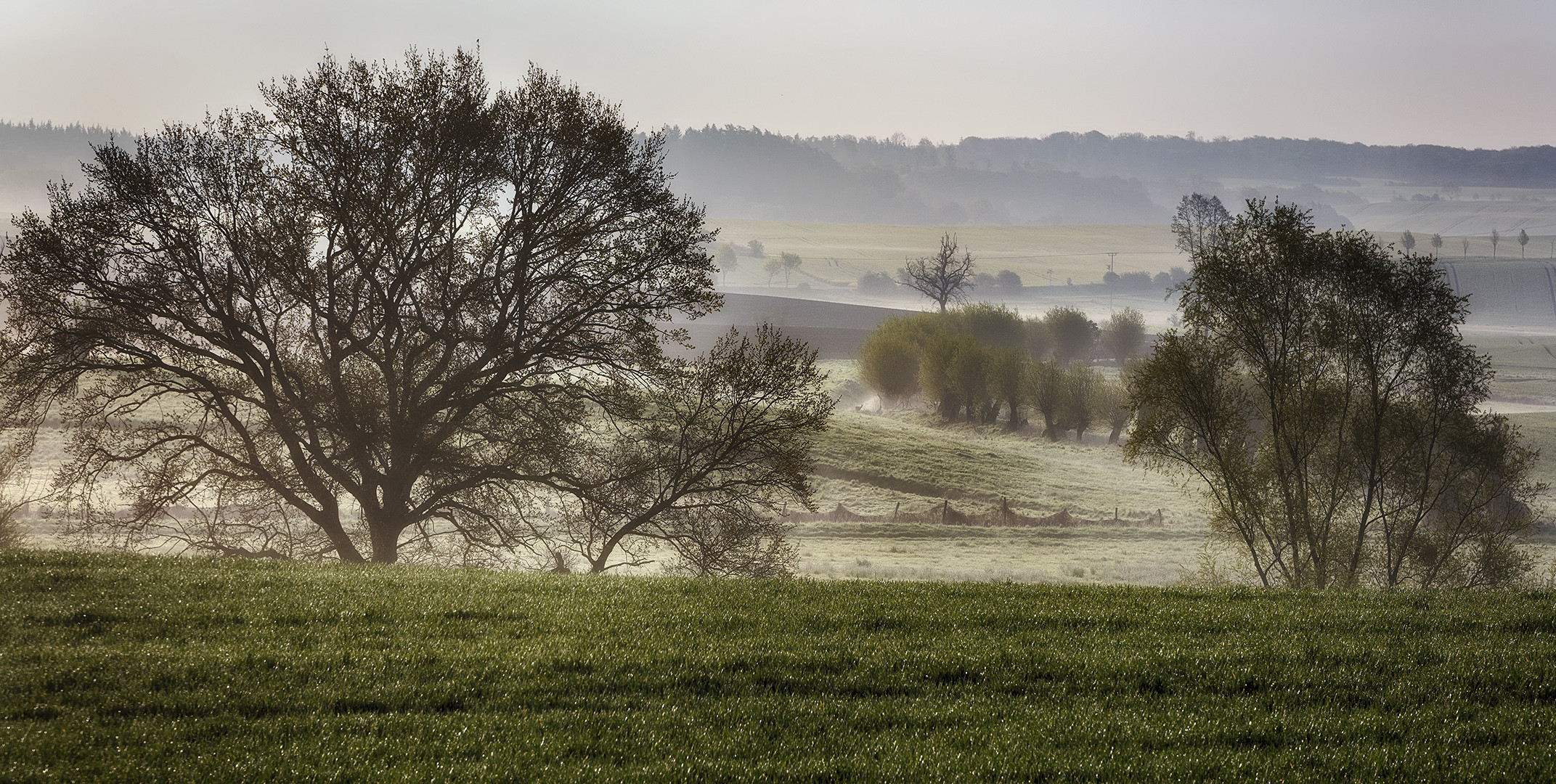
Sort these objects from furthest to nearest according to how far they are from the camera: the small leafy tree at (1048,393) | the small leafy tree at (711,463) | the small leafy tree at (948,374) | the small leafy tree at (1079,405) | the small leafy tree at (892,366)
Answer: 1. the small leafy tree at (892,366)
2. the small leafy tree at (948,374)
3. the small leafy tree at (1079,405)
4. the small leafy tree at (1048,393)
5. the small leafy tree at (711,463)

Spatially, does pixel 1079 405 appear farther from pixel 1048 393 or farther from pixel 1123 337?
pixel 1123 337

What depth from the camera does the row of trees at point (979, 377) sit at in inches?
3477

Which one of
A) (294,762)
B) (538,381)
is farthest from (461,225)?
(294,762)

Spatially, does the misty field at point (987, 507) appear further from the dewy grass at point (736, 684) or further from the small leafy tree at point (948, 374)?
the dewy grass at point (736, 684)

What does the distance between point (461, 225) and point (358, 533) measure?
31.2ft

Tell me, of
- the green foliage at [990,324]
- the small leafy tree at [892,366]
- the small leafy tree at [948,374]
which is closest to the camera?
the small leafy tree at [948,374]

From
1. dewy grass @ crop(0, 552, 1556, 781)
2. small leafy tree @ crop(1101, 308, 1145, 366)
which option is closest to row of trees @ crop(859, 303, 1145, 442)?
small leafy tree @ crop(1101, 308, 1145, 366)

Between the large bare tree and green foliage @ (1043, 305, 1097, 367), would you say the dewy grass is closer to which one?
the large bare tree

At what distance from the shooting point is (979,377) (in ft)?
303

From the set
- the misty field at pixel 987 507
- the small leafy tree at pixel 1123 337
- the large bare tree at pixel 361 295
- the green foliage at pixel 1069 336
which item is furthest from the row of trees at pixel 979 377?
the large bare tree at pixel 361 295

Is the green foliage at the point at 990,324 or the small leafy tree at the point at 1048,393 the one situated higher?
Answer: the green foliage at the point at 990,324

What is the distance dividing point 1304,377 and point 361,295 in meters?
30.3

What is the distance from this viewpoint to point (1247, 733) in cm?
777

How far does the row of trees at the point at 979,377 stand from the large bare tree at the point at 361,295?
67.0 meters
